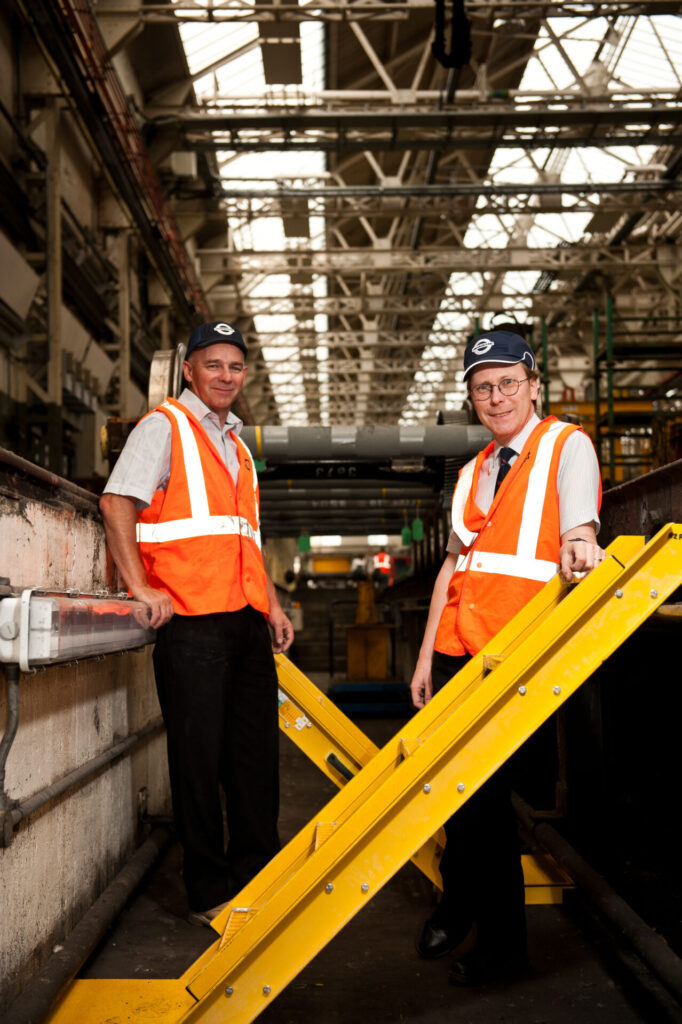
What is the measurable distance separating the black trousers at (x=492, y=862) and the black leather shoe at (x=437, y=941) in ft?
0.51

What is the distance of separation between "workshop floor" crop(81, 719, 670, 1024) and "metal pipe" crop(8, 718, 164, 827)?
0.62 meters

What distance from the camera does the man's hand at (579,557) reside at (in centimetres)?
248

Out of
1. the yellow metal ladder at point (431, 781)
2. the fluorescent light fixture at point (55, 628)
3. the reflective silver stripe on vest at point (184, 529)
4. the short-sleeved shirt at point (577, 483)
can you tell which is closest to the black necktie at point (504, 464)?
the short-sleeved shirt at point (577, 483)

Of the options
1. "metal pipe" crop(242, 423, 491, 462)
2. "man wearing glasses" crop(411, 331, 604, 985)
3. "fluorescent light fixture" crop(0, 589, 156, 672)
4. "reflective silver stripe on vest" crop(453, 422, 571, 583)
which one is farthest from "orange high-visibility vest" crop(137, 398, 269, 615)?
"metal pipe" crop(242, 423, 491, 462)

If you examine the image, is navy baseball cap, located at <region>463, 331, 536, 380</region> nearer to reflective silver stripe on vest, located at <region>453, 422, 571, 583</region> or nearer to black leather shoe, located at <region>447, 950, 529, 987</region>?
reflective silver stripe on vest, located at <region>453, 422, 571, 583</region>

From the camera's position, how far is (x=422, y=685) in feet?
10.9

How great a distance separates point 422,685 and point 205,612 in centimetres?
83

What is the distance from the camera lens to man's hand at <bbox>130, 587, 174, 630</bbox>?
3.01 meters

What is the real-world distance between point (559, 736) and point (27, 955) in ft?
8.73

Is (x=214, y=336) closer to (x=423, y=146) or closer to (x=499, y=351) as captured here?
Answer: (x=499, y=351)

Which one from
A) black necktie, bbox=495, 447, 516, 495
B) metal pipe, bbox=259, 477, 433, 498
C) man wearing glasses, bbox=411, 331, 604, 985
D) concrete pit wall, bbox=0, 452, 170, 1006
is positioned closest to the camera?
concrete pit wall, bbox=0, 452, 170, 1006

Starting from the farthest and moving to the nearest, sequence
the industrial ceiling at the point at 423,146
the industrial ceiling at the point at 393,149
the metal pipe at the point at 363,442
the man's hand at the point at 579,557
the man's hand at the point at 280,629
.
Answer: the industrial ceiling at the point at 423,146, the industrial ceiling at the point at 393,149, the metal pipe at the point at 363,442, the man's hand at the point at 280,629, the man's hand at the point at 579,557

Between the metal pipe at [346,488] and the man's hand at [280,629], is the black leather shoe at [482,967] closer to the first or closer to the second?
the man's hand at [280,629]

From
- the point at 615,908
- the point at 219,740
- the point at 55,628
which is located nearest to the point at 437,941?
the point at 615,908
